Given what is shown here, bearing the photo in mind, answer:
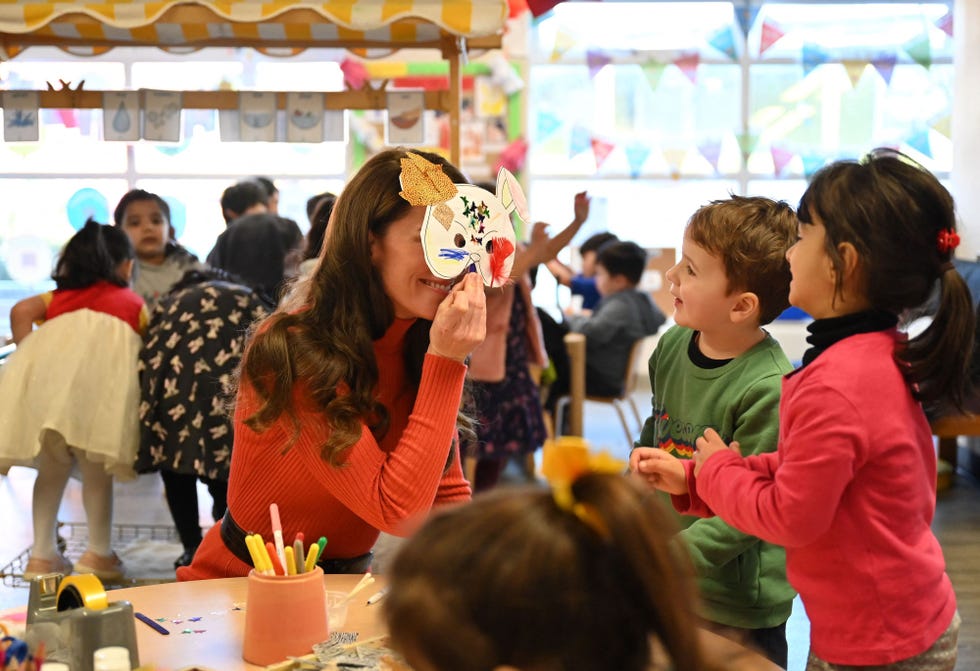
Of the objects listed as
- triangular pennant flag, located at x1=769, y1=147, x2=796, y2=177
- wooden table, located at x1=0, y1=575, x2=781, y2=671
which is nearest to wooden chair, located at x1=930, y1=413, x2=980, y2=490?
triangular pennant flag, located at x1=769, y1=147, x2=796, y2=177

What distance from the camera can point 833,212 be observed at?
1.37 metres

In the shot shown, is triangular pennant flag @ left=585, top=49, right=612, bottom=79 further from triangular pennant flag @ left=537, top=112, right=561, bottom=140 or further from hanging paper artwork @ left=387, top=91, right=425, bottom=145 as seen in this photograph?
hanging paper artwork @ left=387, top=91, right=425, bottom=145

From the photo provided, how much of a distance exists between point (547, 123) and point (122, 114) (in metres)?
4.66

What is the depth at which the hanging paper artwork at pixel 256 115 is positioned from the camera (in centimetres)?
388

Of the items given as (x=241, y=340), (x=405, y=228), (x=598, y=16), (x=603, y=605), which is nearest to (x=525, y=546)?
(x=603, y=605)

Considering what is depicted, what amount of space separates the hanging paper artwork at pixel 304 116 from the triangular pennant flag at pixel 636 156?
464 centimetres

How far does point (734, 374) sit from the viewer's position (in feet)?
5.61

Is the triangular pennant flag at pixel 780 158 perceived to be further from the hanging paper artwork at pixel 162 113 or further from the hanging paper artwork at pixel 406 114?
the hanging paper artwork at pixel 162 113

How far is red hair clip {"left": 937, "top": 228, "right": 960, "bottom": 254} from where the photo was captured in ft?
4.43

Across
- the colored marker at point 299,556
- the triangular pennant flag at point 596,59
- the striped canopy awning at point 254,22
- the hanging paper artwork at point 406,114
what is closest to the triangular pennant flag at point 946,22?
the triangular pennant flag at point 596,59

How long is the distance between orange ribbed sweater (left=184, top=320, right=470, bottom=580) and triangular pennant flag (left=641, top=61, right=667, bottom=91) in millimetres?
6743

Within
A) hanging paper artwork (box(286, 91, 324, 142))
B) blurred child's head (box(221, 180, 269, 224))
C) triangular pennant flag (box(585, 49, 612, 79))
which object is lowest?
blurred child's head (box(221, 180, 269, 224))

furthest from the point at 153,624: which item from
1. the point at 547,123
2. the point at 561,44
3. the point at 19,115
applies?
the point at 561,44

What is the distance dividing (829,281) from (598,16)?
282 inches
